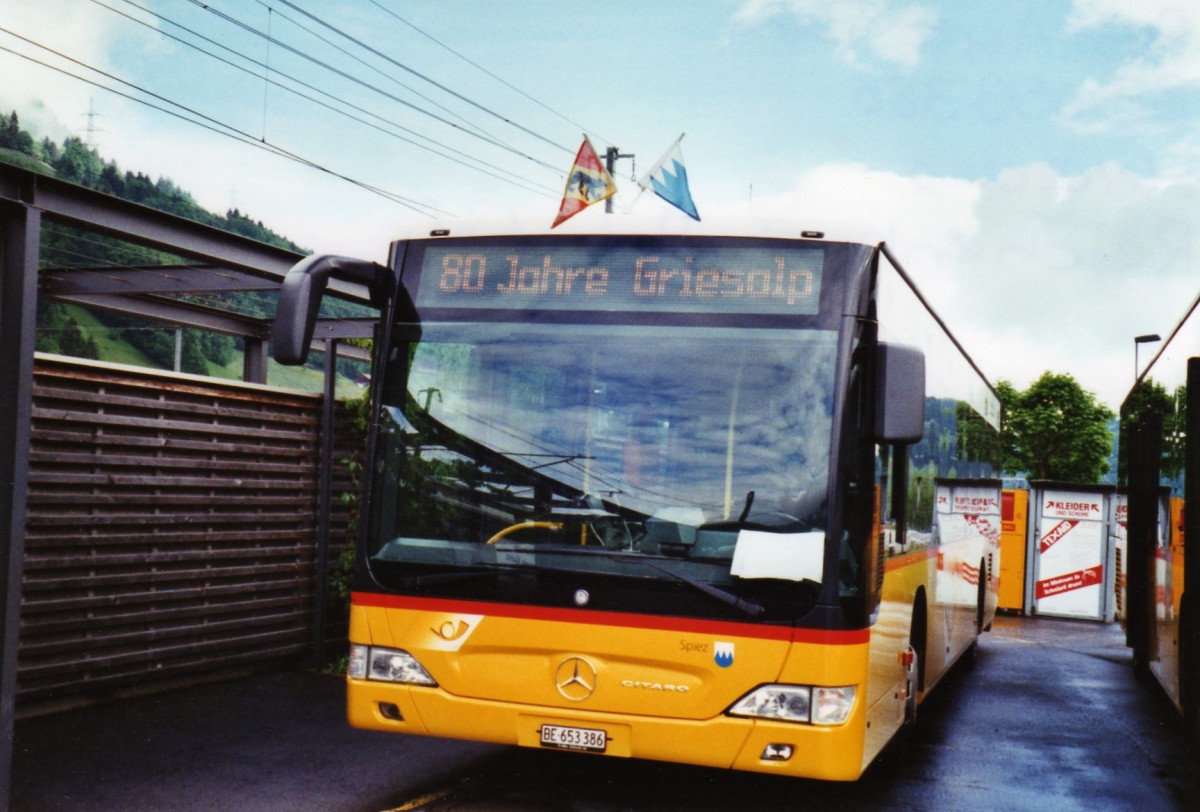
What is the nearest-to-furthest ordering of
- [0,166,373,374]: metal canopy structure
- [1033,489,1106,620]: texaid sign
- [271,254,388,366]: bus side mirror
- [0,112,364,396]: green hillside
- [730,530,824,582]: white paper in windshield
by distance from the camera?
[271,254,388,366]: bus side mirror < [730,530,824,582]: white paper in windshield < [0,166,373,374]: metal canopy structure < [1033,489,1106,620]: texaid sign < [0,112,364,396]: green hillside

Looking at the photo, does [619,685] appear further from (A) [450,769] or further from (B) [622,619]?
(A) [450,769]

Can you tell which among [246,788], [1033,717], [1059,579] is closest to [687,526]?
[246,788]

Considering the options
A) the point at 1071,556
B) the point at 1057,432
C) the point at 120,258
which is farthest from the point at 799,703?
the point at 1057,432

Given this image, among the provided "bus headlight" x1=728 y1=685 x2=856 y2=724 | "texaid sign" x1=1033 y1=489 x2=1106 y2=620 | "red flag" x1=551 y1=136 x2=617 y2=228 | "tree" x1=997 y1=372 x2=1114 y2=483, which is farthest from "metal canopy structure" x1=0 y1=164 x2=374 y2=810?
"tree" x1=997 y1=372 x2=1114 y2=483

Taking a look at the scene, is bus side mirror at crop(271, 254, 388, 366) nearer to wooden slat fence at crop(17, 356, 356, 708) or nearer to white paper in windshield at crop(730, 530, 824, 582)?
white paper in windshield at crop(730, 530, 824, 582)

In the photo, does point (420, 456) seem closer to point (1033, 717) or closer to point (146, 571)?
point (146, 571)

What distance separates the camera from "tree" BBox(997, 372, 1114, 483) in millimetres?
88125

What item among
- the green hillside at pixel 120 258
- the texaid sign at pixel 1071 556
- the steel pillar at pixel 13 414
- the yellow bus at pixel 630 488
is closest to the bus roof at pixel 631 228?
the yellow bus at pixel 630 488

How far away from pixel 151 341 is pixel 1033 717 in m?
55.4

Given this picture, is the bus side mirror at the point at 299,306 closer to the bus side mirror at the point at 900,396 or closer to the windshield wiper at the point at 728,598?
the windshield wiper at the point at 728,598

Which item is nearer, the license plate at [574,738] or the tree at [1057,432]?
the license plate at [574,738]

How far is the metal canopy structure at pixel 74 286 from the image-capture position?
5.70 metres

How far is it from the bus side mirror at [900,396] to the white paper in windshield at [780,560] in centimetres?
63

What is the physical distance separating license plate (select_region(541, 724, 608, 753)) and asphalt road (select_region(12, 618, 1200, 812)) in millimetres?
867
